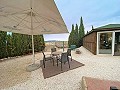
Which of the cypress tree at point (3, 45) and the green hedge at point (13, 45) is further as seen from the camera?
the green hedge at point (13, 45)

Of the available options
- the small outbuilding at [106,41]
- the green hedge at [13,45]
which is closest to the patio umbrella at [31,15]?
the green hedge at [13,45]

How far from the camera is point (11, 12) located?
3.88 metres

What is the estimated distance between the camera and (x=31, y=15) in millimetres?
4496

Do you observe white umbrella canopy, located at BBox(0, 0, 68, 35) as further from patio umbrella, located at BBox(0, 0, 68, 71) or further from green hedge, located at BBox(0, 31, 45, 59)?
green hedge, located at BBox(0, 31, 45, 59)

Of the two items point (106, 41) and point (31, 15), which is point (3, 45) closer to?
point (31, 15)

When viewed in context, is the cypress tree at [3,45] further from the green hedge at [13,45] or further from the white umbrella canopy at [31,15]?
the white umbrella canopy at [31,15]

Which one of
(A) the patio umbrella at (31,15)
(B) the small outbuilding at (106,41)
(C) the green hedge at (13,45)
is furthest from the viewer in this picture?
(B) the small outbuilding at (106,41)

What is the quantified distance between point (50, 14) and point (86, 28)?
1815 centimetres

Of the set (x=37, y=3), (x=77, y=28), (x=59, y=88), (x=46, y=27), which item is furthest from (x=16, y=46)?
(x=77, y=28)

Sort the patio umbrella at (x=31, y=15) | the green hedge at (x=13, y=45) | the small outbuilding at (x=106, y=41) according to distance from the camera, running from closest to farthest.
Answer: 1. the patio umbrella at (x=31, y=15)
2. the green hedge at (x=13, y=45)
3. the small outbuilding at (x=106, y=41)

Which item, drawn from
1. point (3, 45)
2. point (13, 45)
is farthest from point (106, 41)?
point (3, 45)

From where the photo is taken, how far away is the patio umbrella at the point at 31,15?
3564 millimetres

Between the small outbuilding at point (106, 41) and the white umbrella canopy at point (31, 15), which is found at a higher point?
the white umbrella canopy at point (31, 15)

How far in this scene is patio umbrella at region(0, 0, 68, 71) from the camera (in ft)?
11.7
